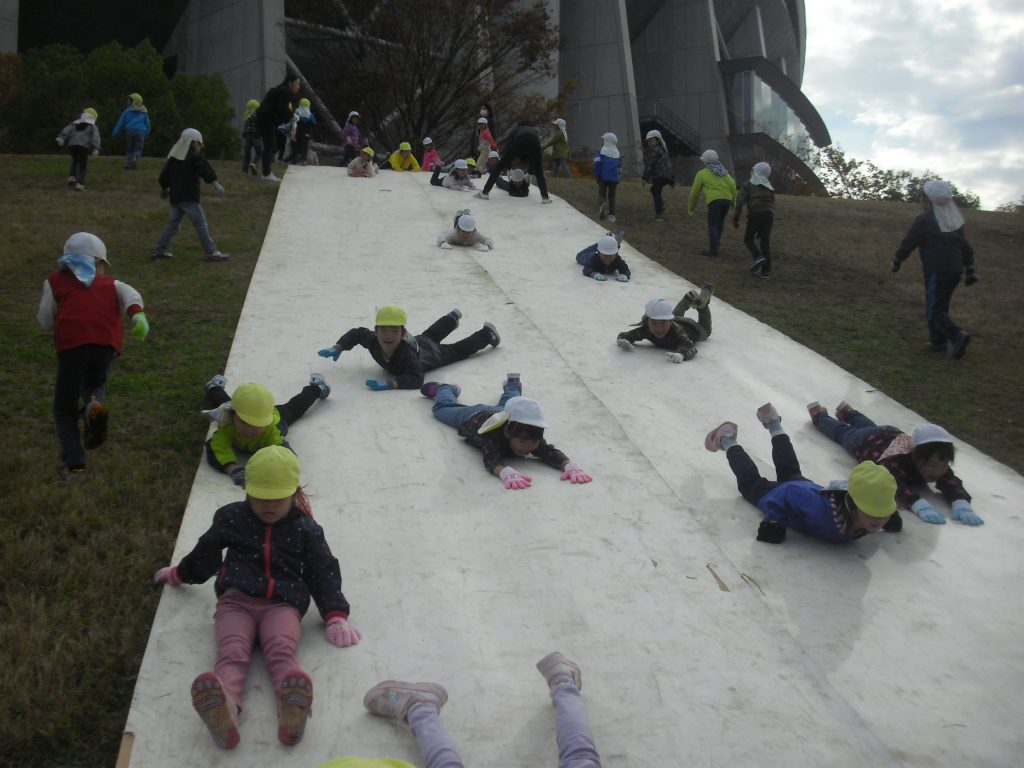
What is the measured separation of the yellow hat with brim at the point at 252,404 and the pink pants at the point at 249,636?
1.59 m

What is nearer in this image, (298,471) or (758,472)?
(298,471)

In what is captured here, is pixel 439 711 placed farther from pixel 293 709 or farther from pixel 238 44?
pixel 238 44

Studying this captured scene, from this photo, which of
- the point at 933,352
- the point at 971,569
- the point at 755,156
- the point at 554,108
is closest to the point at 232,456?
the point at 971,569

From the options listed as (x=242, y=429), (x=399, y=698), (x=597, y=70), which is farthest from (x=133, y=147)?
(x=597, y=70)

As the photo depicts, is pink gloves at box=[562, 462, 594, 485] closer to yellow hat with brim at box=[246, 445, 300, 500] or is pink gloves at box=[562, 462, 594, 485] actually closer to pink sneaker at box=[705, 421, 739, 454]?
pink sneaker at box=[705, 421, 739, 454]

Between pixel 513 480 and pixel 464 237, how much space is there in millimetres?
7412

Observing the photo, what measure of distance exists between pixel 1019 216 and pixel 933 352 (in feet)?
40.5

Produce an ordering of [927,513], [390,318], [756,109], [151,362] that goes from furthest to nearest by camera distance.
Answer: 1. [756,109]
2. [151,362]
3. [390,318]
4. [927,513]

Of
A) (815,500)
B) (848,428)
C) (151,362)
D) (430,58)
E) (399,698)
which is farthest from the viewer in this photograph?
(430,58)

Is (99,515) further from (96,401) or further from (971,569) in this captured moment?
(971,569)

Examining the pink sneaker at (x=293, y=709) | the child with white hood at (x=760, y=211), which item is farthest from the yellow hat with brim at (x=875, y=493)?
the child with white hood at (x=760, y=211)

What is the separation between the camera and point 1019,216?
19797 millimetres

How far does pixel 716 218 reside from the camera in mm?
13727

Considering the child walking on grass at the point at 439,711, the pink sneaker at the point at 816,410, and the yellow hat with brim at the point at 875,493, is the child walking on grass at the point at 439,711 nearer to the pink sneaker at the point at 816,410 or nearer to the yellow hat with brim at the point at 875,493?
the yellow hat with brim at the point at 875,493
